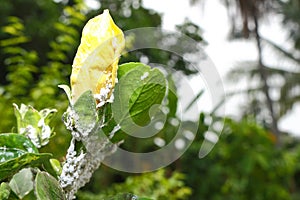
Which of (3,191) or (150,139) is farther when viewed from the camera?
(150,139)

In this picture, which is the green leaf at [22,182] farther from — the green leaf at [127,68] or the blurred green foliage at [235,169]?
the blurred green foliage at [235,169]

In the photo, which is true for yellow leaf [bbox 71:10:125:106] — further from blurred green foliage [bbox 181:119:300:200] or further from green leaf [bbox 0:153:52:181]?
blurred green foliage [bbox 181:119:300:200]

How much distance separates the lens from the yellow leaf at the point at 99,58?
9.2 inches

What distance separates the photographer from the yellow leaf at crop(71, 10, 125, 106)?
9.2 inches

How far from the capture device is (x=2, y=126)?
1.50 m

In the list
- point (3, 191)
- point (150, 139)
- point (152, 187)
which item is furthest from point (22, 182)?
point (150, 139)

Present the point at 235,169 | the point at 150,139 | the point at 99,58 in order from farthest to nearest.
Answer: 1. the point at 235,169
2. the point at 150,139
3. the point at 99,58

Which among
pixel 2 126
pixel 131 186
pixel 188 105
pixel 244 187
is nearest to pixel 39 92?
pixel 2 126

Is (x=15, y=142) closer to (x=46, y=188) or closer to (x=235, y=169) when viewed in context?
(x=46, y=188)

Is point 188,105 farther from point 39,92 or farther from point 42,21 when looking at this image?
point 42,21

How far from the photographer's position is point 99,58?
0.77 feet

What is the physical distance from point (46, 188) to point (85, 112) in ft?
0.13

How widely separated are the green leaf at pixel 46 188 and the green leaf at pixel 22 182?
0.08m

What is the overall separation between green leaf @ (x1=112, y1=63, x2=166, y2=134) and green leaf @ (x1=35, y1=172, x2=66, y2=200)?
0.04m
